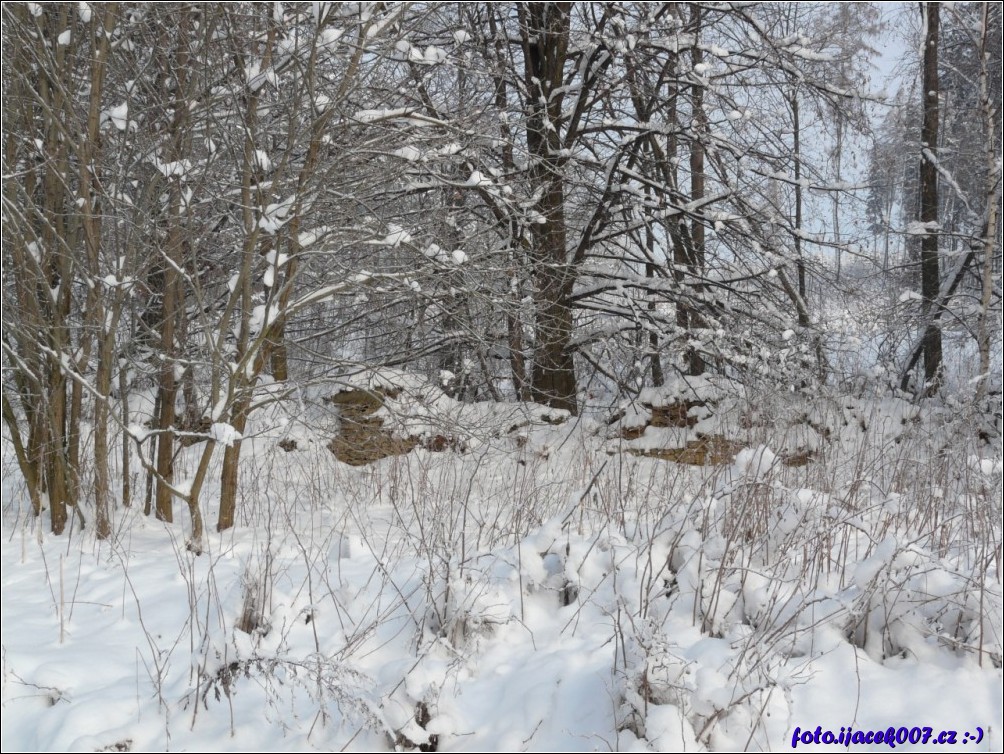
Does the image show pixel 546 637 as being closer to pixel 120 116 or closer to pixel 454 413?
pixel 120 116

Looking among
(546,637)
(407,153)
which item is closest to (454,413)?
(407,153)

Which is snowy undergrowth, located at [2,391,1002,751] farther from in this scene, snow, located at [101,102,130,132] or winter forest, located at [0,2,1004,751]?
snow, located at [101,102,130,132]

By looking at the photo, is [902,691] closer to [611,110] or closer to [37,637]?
[37,637]

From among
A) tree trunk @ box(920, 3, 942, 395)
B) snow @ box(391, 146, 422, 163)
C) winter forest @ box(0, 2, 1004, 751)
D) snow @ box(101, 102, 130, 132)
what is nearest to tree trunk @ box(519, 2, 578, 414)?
winter forest @ box(0, 2, 1004, 751)

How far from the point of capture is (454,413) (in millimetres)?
6715

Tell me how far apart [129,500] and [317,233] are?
225 centimetres

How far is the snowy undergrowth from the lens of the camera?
2.32 metres

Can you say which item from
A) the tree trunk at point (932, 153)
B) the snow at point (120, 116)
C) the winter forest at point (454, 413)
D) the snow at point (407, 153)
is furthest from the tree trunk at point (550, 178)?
the tree trunk at point (932, 153)

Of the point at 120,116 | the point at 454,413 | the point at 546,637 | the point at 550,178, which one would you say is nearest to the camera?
the point at 546,637

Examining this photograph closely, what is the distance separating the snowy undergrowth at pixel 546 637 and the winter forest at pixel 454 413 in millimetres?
18

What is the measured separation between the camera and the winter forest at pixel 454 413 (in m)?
2.48

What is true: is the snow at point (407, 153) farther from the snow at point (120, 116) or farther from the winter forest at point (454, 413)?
the snow at point (120, 116)

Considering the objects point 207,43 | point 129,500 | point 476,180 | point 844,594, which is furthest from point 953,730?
point 129,500

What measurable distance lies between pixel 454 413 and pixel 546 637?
155 inches
